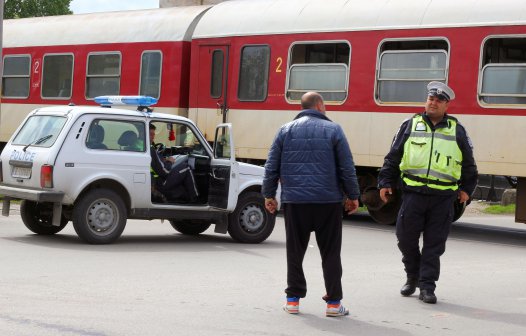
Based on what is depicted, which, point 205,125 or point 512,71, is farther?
point 205,125

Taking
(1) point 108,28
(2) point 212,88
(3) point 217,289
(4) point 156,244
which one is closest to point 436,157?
(3) point 217,289

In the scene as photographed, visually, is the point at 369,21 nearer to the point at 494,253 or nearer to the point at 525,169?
the point at 525,169

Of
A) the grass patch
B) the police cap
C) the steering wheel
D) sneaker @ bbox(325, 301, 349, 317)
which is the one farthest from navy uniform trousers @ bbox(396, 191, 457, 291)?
the grass patch

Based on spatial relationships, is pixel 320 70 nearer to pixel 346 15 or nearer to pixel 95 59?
pixel 346 15

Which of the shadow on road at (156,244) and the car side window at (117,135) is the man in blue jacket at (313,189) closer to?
the shadow on road at (156,244)

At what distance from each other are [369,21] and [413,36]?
967 millimetres

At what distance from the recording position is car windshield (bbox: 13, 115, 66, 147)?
13.5m

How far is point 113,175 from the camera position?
13477 mm

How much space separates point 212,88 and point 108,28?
135 inches

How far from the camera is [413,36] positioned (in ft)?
59.0

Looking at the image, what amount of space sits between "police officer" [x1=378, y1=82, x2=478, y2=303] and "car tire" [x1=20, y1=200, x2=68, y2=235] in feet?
18.1

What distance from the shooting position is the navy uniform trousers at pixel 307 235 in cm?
879

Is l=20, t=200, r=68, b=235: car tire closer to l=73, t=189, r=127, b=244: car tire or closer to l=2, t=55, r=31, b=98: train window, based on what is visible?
l=73, t=189, r=127, b=244: car tire

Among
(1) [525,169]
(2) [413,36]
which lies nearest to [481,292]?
(1) [525,169]
